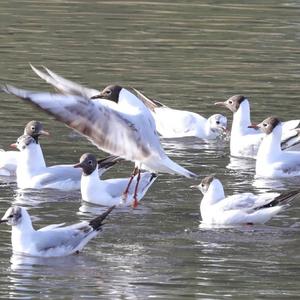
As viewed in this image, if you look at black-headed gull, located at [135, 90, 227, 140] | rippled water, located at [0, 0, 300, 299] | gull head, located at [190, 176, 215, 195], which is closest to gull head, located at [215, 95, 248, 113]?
black-headed gull, located at [135, 90, 227, 140]

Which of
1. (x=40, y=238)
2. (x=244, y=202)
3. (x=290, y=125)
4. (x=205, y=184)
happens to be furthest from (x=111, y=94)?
(x=290, y=125)

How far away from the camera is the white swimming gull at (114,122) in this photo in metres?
13.5

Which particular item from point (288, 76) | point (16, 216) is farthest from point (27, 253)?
point (288, 76)

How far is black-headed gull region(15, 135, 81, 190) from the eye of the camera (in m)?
16.3

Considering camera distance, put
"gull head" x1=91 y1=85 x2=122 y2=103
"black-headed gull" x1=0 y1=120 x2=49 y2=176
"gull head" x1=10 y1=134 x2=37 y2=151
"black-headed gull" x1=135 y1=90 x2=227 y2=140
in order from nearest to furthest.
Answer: "gull head" x1=91 y1=85 x2=122 y2=103
"gull head" x1=10 y1=134 x2=37 y2=151
"black-headed gull" x1=0 y1=120 x2=49 y2=176
"black-headed gull" x1=135 y1=90 x2=227 y2=140

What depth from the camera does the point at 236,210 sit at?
47.9 feet

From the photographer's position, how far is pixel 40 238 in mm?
13266

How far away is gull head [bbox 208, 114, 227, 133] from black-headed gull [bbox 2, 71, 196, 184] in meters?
4.29

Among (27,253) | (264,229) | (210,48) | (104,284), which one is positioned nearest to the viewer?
(104,284)

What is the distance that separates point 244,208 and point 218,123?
539cm

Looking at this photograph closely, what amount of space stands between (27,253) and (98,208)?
2.29m

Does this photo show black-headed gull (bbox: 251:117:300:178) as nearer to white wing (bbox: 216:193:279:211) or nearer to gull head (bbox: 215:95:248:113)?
gull head (bbox: 215:95:248:113)

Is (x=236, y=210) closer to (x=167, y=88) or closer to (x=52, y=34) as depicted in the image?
(x=167, y=88)

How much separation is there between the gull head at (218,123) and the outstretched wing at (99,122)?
519cm
